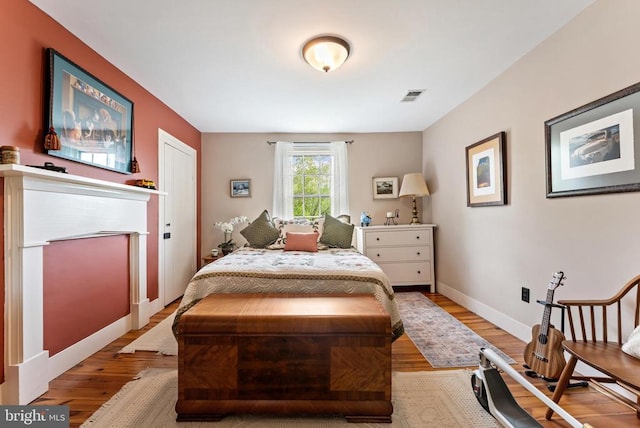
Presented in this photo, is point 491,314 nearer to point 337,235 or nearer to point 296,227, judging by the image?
→ point 337,235

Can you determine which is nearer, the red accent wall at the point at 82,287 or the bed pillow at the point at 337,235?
the red accent wall at the point at 82,287

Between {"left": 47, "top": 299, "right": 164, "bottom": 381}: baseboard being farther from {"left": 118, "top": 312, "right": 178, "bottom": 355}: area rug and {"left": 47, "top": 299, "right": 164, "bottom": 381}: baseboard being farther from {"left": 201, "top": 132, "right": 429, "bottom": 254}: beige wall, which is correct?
{"left": 201, "top": 132, "right": 429, "bottom": 254}: beige wall

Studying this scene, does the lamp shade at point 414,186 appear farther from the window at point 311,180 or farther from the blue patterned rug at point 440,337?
the blue patterned rug at point 440,337

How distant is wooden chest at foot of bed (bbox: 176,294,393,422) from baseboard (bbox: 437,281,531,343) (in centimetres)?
163

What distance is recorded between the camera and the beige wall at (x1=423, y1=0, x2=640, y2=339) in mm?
1724

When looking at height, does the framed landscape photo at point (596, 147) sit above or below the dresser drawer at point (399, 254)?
above

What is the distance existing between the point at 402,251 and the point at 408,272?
0.99ft

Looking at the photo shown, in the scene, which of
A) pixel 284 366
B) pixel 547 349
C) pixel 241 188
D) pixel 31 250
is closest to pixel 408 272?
pixel 547 349

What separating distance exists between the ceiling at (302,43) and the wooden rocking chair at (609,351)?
181 cm

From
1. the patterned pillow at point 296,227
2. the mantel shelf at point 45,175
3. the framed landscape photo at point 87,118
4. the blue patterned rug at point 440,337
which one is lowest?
the blue patterned rug at point 440,337

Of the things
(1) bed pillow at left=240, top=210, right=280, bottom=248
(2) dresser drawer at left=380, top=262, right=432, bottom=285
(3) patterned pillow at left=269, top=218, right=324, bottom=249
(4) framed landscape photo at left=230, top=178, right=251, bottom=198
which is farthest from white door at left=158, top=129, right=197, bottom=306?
(2) dresser drawer at left=380, top=262, right=432, bottom=285

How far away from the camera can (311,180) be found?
4.56 metres

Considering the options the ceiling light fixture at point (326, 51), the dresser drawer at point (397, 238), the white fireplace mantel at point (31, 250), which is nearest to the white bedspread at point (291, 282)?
the white fireplace mantel at point (31, 250)

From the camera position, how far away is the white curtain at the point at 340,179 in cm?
448
